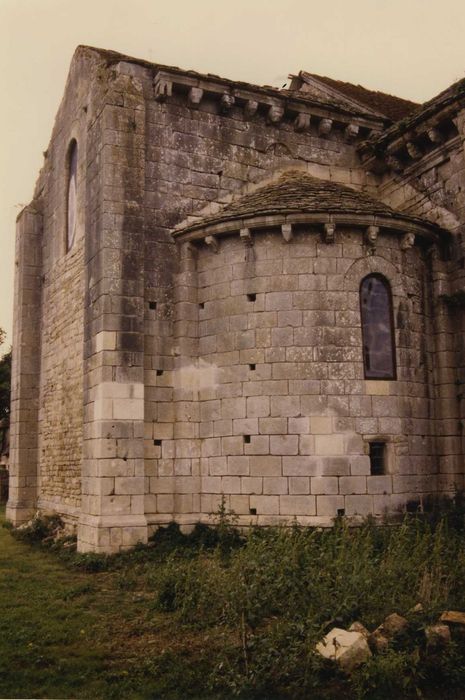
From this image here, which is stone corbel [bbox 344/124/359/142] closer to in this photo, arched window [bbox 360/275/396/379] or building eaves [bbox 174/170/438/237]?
building eaves [bbox 174/170/438/237]

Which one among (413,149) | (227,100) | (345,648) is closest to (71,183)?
(227,100)

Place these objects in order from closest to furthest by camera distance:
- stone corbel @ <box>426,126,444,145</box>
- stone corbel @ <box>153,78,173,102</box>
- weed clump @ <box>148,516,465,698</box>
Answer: weed clump @ <box>148,516,465,698</box> → stone corbel @ <box>153,78,173,102</box> → stone corbel @ <box>426,126,444,145</box>

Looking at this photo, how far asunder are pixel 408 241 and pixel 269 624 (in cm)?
693

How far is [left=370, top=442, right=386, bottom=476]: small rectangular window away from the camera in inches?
415

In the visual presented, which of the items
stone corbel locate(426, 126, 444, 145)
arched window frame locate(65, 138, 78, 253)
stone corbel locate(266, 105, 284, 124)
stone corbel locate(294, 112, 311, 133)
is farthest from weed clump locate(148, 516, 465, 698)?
arched window frame locate(65, 138, 78, 253)

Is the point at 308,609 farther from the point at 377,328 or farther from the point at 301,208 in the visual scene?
the point at 301,208

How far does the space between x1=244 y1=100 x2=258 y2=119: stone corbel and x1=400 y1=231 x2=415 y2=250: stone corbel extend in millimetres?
3698

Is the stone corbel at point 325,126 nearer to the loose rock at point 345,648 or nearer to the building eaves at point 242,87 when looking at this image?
the building eaves at point 242,87

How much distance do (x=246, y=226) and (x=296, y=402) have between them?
9.57 ft

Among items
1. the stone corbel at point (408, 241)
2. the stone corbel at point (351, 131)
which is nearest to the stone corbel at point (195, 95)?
the stone corbel at point (351, 131)

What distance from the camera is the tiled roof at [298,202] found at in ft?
35.3

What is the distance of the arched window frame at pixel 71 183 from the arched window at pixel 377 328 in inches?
246

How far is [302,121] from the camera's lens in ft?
42.3

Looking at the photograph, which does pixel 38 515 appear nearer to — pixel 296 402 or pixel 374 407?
pixel 296 402
